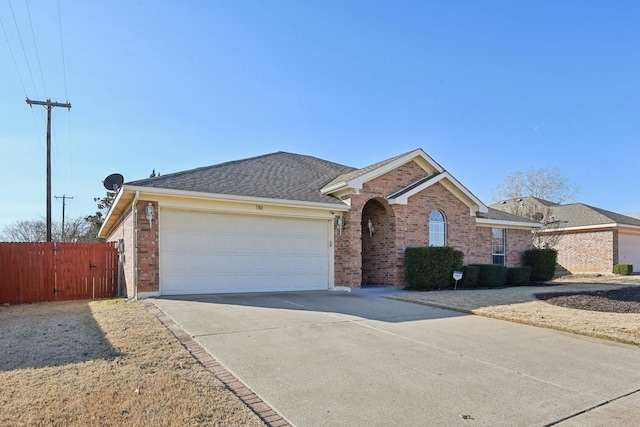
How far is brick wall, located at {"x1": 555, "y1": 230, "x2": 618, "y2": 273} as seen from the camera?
77.5 feet

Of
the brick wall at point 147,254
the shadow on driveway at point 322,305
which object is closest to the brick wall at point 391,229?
the shadow on driveway at point 322,305

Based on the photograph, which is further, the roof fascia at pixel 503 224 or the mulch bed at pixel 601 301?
the roof fascia at pixel 503 224

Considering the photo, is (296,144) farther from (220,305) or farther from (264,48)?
(220,305)

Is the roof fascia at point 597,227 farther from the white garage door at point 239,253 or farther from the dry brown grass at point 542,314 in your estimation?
the white garage door at point 239,253

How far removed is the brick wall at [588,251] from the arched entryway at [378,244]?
17.3m

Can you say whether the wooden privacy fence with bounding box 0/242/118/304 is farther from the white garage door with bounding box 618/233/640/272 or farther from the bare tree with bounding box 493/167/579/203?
the bare tree with bounding box 493/167/579/203

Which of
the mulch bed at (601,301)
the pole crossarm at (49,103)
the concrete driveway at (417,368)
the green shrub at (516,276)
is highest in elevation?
the pole crossarm at (49,103)

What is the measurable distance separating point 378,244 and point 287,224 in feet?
14.2

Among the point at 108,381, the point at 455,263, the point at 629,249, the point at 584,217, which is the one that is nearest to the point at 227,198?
the point at 108,381

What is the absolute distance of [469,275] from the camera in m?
14.7

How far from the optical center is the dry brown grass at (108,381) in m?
3.50

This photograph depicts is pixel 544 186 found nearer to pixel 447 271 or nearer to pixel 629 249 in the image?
pixel 629 249

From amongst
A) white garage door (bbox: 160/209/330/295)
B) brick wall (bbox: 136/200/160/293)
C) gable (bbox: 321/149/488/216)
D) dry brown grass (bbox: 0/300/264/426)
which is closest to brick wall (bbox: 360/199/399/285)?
gable (bbox: 321/149/488/216)

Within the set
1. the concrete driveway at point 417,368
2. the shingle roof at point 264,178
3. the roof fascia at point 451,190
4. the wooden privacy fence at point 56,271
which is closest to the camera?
the concrete driveway at point 417,368
